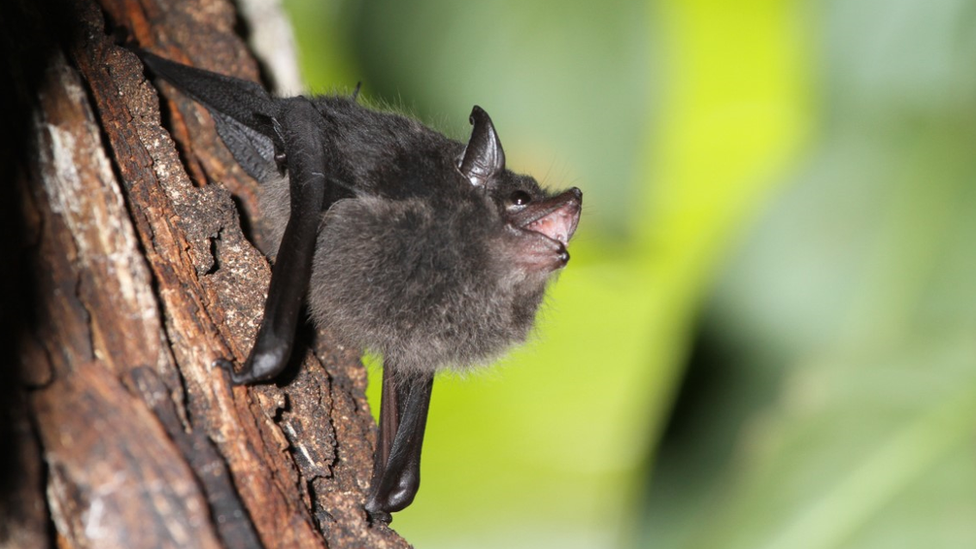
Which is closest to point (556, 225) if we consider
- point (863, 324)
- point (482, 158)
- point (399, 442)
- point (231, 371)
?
point (482, 158)

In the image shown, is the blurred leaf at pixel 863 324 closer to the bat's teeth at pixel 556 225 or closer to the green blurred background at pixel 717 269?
the green blurred background at pixel 717 269

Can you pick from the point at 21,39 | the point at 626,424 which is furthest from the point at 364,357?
the point at 626,424

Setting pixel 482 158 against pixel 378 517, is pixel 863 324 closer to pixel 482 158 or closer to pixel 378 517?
pixel 482 158

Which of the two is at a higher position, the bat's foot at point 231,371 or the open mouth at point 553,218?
the open mouth at point 553,218

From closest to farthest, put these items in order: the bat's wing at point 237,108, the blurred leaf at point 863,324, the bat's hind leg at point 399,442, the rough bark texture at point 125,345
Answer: the rough bark texture at point 125,345, the bat's hind leg at point 399,442, the bat's wing at point 237,108, the blurred leaf at point 863,324

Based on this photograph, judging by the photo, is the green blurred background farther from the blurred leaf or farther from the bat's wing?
the bat's wing

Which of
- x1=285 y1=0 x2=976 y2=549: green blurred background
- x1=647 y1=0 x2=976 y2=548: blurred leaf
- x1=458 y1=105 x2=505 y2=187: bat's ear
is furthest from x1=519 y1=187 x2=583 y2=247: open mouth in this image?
x1=647 y1=0 x2=976 y2=548: blurred leaf

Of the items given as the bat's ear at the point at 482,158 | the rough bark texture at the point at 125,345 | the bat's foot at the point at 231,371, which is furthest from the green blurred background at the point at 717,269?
the bat's foot at the point at 231,371
